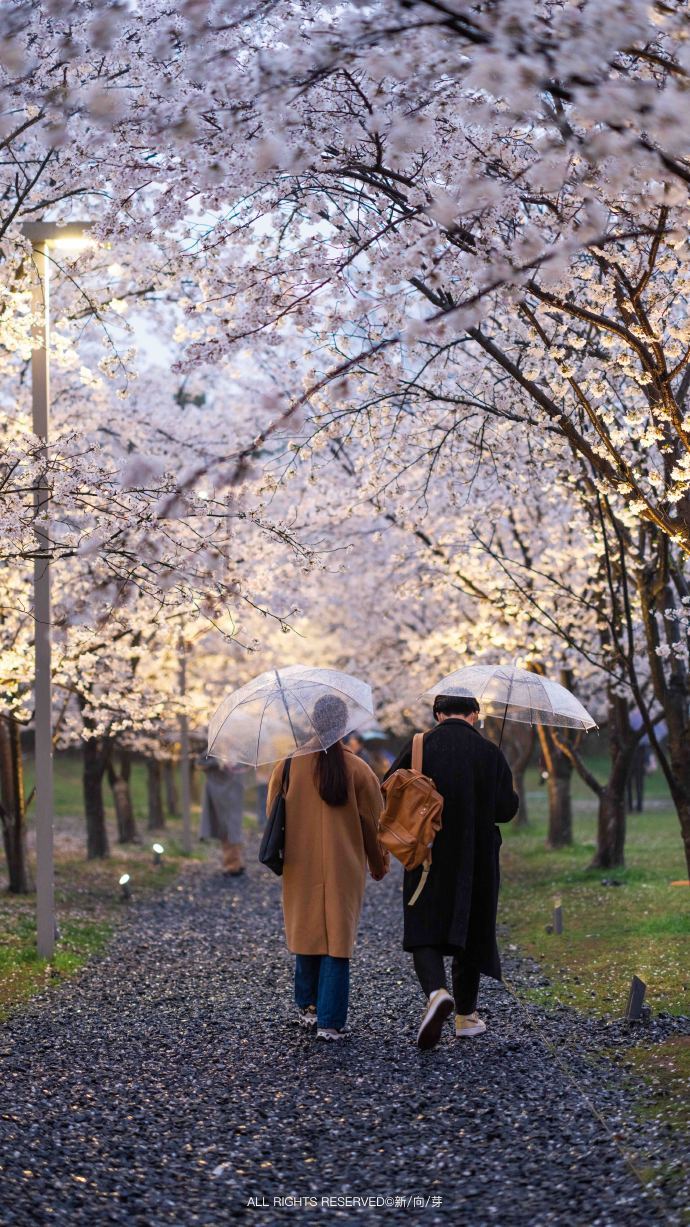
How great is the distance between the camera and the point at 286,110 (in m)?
6.35

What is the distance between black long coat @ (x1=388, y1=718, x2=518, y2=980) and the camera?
7.32 m

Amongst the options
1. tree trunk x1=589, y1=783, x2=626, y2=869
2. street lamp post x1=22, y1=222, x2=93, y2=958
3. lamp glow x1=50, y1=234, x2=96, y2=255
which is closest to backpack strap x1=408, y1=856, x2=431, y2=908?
street lamp post x1=22, y1=222, x2=93, y2=958

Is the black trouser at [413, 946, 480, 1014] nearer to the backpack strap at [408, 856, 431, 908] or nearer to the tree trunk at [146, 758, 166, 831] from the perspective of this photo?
the backpack strap at [408, 856, 431, 908]

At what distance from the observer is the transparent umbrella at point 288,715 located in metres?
7.88

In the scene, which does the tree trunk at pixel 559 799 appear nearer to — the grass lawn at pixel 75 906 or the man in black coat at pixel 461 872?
the grass lawn at pixel 75 906

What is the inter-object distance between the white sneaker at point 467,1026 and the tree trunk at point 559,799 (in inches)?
447

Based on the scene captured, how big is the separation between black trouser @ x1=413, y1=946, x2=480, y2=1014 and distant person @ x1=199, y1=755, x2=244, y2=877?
1076cm

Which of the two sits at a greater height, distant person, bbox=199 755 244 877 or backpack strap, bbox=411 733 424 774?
backpack strap, bbox=411 733 424 774

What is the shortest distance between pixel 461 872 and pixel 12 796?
337 inches

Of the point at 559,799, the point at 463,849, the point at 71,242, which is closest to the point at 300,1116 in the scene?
the point at 463,849

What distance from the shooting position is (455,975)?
7.50m

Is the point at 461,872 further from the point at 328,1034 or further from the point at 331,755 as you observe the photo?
the point at 328,1034

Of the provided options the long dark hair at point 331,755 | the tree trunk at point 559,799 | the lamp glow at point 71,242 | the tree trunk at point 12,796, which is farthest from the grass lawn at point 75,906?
the tree trunk at point 559,799

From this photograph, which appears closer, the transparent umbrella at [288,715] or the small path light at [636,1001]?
the small path light at [636,1001]
